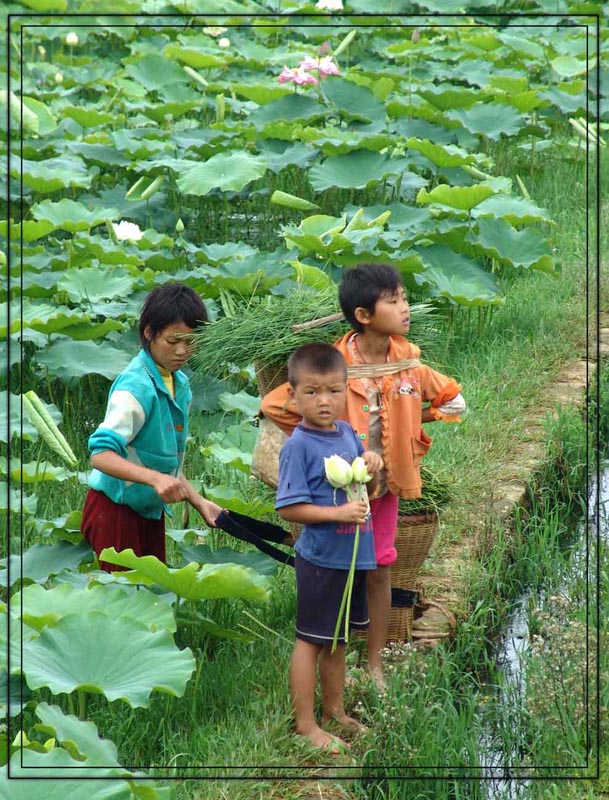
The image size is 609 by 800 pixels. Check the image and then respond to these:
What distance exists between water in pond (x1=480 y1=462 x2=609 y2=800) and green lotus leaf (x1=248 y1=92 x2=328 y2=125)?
316cm

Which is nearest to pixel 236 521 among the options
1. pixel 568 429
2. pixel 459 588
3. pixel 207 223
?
pixel 459 588

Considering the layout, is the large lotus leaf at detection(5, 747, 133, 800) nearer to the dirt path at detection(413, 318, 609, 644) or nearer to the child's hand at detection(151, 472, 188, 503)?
the child's hand at detection(151, 472, 188, 503)

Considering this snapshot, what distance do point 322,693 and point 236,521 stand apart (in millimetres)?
440

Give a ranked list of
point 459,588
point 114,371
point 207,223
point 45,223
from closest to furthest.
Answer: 1. point 459,588
2. point 114,371
3. point 45,223
4. point 207,223

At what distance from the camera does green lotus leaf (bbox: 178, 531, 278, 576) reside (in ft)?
9.09

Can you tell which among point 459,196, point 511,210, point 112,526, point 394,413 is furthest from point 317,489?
point 511,210

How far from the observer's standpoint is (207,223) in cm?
645

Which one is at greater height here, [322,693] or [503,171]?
[503,171]

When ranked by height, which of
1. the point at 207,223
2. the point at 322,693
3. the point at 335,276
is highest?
the point at 207,223

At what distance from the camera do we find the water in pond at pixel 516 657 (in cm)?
246

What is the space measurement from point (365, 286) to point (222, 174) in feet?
9.74

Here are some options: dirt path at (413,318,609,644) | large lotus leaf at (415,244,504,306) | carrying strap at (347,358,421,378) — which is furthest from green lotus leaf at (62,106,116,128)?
carrying strap at (347,358,421,378)

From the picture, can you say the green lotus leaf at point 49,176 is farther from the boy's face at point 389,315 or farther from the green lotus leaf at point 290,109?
the boy's face at point 389,315

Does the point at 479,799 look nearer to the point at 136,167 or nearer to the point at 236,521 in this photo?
the point at 236,521
